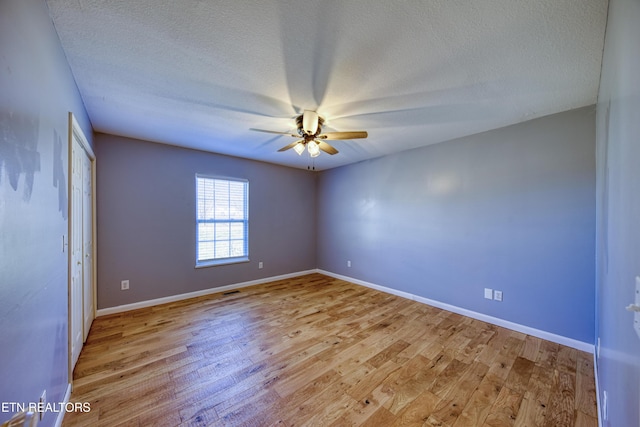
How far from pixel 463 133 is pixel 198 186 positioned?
3.99 meters

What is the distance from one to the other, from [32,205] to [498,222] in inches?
154

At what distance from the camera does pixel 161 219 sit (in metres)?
3.54

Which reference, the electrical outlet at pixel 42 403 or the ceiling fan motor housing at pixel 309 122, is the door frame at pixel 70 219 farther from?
the ceiling fan motor housing at pixel 309 122

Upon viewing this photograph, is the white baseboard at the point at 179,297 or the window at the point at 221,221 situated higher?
the window at the point at 221,221

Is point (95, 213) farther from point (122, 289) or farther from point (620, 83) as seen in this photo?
point (620, 83)

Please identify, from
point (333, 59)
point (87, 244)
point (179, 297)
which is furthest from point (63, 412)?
point (333, 59)

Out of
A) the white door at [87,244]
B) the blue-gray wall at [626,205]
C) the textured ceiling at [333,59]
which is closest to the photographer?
the blue-gray wall at [626,205]

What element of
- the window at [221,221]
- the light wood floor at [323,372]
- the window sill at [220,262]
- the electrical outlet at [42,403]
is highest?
the window at [221,221]

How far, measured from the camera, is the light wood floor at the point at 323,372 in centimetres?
159

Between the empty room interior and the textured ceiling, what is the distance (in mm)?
17

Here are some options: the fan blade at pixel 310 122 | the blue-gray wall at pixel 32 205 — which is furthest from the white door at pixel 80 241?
the fan blade at pixel 310 122

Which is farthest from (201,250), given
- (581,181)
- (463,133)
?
(581,181)

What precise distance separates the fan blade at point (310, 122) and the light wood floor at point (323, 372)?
2.20 meters

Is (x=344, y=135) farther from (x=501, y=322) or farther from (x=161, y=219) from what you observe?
(x=161, y=219)
